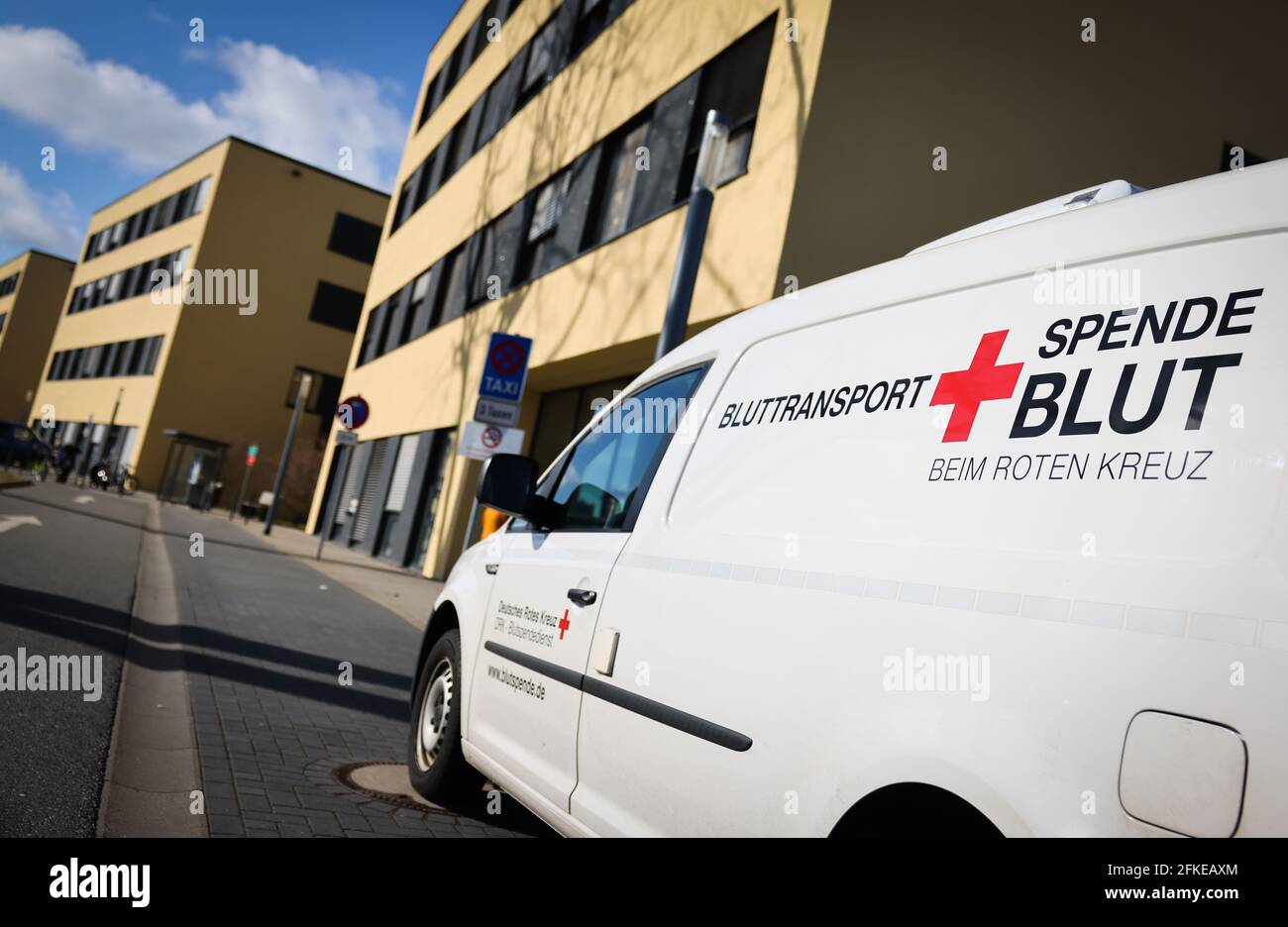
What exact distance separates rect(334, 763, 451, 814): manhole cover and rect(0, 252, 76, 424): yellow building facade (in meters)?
71.8

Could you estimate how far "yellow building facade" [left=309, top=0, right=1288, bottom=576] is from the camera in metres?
9.94

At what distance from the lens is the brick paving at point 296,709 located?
408cm

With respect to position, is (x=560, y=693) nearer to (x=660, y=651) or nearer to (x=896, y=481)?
(x=660, y=651)

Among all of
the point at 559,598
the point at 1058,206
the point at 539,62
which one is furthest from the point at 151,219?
the point at 1058,206

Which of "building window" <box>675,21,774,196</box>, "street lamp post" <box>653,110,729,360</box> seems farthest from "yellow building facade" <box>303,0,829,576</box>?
"street lamp post" <box>653,110,729,360</box>

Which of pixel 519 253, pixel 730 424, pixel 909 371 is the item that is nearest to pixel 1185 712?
pixel 909 371

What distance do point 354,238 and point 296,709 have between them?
41.0 m

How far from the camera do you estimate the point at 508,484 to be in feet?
12.9

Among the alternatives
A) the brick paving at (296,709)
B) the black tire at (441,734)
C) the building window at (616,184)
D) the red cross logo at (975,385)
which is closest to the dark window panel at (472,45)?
the building window at (616,184)

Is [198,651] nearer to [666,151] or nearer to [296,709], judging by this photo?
[296,709]

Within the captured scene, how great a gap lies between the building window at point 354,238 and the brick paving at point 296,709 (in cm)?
3395

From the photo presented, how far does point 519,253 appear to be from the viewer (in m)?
17.0

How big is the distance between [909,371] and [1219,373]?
79cm

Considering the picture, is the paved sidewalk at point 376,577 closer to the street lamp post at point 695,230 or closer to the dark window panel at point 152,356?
the street lamp post at point 695,230
